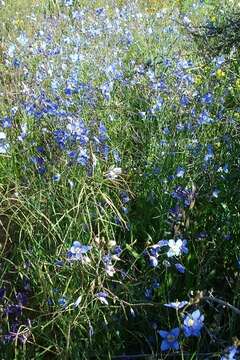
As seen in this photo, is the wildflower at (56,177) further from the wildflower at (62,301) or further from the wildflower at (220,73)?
the wildflower at (220,73)

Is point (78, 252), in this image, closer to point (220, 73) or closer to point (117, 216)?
point (117, 216)

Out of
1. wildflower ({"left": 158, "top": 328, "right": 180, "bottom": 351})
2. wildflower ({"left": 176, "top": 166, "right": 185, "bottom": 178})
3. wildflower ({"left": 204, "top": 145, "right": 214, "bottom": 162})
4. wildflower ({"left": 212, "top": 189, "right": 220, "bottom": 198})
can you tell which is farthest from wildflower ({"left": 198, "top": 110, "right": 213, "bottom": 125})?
wildflower ({"left": 158, "top": 328, "right": 180, "bottom": 351})

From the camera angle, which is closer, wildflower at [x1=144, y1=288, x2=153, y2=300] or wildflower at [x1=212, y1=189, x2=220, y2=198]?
wildflower at [x1=144, y1=288, x2=153, y2=300]

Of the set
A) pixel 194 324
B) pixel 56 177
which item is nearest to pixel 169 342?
pixel 194 324

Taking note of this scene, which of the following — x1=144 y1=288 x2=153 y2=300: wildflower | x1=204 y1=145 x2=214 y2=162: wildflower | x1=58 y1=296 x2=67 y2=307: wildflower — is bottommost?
x1=58 y1=296 x2=67 y2=307: wildflower

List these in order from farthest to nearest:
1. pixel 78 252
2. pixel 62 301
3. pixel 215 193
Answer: pixel 215 193, pixel 62 301, pixel 78 252

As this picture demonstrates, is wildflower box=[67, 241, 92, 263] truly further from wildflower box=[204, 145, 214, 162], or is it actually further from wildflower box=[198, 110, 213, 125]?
wildflower box=[198, 110, 213, 125]

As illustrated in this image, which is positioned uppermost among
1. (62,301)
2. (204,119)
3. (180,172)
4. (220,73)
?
(220,73)

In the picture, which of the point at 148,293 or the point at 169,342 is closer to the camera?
the point at 169,342

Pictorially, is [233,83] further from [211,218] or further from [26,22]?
[26,22]

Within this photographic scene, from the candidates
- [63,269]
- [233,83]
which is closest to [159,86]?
[233,83]

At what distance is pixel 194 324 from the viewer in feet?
4.22

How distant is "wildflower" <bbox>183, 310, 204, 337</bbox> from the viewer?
1.27 m

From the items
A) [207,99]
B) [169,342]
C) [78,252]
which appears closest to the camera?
[169,342]
